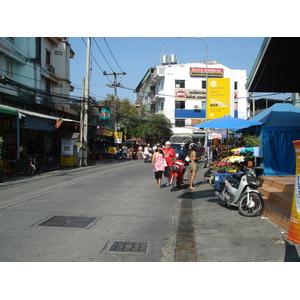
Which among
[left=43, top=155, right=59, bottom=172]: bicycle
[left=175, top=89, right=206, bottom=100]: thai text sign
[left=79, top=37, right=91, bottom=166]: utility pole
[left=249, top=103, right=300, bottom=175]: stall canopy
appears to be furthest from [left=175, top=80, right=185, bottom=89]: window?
[left=249, top=103, right=300, bottom=175]: stall canopy

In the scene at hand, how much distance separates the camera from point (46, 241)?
5.39 m

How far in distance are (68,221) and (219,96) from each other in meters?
16.6

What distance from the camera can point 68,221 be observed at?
22.4 feet

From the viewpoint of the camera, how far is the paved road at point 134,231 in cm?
481

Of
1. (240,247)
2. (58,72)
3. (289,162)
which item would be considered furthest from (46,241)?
(58,72)

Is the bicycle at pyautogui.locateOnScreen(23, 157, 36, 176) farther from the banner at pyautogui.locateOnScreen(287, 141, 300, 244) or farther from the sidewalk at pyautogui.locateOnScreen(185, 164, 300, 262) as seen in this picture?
the banner at pyautogui.locateOnScreen(287, 141, 300, 244)

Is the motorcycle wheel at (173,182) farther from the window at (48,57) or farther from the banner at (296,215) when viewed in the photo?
the window at (48,57)

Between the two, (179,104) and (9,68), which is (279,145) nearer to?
(9,68)

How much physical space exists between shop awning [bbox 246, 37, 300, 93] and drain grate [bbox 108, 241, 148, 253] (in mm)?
4935

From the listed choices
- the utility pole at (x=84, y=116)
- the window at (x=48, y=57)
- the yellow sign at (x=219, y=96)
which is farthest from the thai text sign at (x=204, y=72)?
the yellow sign at (x=219, y=96)

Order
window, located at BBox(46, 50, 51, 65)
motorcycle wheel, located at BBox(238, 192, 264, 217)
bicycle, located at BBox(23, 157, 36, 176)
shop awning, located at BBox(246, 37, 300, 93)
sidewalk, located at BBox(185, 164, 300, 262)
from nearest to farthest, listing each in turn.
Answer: sidewalk, located at BBox(185, 164, 300, 262), shop awning, located at BBox(246, 37, 300, 93), motorcycle wheel, located at BBox(238, 192, 264, 217), bicycle, located at BBox(23, 157, 36, 176), window, located at BBox(46, 50, 51, 65)

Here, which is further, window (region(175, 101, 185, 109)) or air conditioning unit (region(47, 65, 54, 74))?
window (region(175, 101, 185, 109))

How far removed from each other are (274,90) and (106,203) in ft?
21.4

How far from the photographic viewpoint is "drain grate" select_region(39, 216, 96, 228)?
21.4 feet
